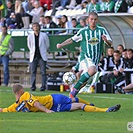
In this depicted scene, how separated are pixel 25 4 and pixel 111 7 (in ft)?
21.8

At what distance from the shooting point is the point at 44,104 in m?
14.7

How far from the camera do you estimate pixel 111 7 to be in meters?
26.5

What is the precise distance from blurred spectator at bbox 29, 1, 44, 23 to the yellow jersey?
1581 centimetres

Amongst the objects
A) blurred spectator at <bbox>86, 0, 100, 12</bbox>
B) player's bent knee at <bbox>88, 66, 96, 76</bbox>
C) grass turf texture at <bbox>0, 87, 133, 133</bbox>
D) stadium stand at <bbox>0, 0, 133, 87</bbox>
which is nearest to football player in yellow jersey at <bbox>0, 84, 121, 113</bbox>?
grass turf texture at <bbox>0, 87, 133, 133</bbox>

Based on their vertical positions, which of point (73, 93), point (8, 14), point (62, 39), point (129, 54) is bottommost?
point (73, 93)

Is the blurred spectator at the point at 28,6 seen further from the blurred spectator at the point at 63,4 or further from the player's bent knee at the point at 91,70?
the player's bent knee at the point at 91,70

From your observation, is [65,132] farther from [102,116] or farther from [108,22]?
[108,22]

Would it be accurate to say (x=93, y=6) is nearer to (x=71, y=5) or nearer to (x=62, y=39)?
(x=62, y=39)

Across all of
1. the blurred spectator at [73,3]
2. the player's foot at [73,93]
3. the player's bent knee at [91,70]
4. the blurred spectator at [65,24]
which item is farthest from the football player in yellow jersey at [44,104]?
the blurred spectator at [73,3]

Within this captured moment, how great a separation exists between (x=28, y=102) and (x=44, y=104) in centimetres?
38

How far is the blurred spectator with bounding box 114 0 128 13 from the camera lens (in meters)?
26.2

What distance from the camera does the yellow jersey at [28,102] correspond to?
14.4 m

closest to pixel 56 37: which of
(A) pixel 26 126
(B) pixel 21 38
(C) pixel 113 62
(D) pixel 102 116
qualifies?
(B) pixel 21 38

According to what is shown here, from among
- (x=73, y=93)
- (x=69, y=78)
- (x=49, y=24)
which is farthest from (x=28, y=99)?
(x=49, y=24)
